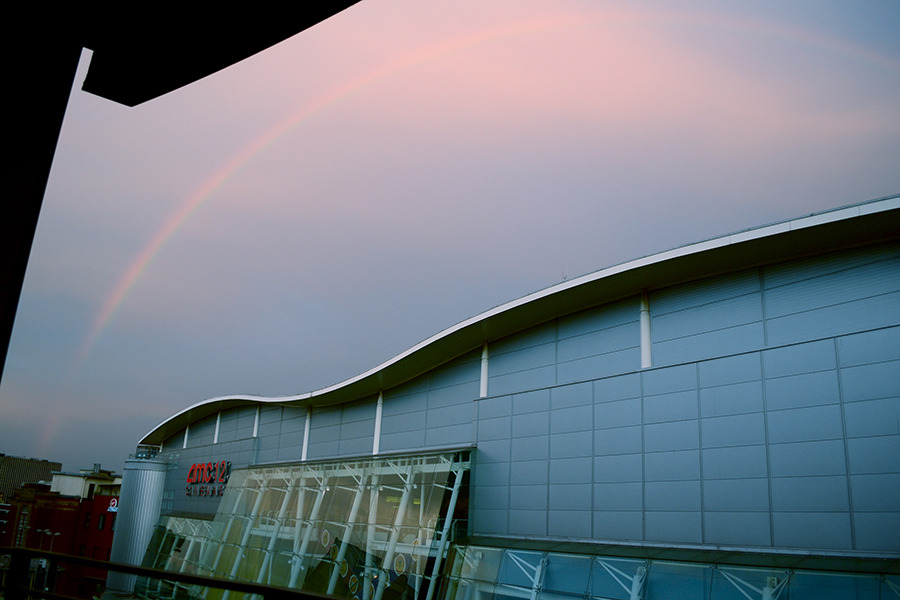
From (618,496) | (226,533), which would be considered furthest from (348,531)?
(618,496)

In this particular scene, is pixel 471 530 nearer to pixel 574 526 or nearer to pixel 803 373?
pixel 574 526

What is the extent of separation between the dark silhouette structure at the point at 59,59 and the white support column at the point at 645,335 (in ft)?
42.7

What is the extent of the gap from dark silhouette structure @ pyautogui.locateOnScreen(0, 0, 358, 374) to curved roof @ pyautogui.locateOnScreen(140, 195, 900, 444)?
11.8 m

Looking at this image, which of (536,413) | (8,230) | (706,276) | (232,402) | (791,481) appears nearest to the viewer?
(8,230)

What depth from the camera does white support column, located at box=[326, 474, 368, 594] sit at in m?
17.2

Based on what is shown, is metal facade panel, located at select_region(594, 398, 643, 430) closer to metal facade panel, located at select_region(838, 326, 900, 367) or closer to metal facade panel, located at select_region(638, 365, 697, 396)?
metal facade panel, located at select_region(638, 365, 697, 396)

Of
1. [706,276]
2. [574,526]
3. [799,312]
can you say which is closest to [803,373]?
[799,312]

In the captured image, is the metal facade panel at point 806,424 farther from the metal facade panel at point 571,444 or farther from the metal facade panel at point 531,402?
the metal facade panel at point 531,402

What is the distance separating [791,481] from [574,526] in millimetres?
4729

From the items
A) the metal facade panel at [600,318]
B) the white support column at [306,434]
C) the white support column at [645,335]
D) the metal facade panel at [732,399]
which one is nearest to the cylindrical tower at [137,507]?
the white support column at [306,434]

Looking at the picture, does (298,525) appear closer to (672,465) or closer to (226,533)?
(226,533)

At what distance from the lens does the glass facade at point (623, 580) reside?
34.0 feet

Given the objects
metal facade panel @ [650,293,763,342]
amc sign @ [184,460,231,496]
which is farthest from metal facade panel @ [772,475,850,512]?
amc sign @ [184,460,231,496]

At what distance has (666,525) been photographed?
13.5m
